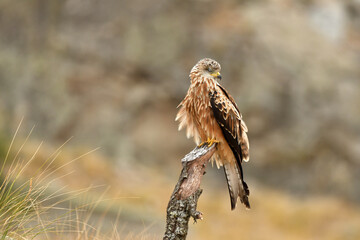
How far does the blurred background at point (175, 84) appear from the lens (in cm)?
1966

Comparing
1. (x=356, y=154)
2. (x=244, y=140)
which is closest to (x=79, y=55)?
(x=356, y=154)

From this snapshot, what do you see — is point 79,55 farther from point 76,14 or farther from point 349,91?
point 349,91

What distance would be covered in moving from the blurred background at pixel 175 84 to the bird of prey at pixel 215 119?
12.0m

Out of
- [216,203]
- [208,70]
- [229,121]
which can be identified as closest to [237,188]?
[229,121]

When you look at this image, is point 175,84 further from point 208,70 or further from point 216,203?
point 208,70

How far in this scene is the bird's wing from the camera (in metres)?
7.02

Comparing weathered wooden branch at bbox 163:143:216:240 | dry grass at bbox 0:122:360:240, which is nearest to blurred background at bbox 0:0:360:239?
dry grass at bbox 0:122:360:240

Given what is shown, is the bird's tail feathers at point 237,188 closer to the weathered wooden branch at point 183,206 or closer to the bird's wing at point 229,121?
the bird's wing at point 229,121

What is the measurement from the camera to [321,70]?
66.4ft

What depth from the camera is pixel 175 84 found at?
66.4 feet

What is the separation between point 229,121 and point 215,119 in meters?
0.20

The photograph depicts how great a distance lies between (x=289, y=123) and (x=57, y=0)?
9.57m

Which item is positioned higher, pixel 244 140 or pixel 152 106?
pixel 152 106

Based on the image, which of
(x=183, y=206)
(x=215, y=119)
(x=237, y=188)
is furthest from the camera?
(x=215, y=119)
